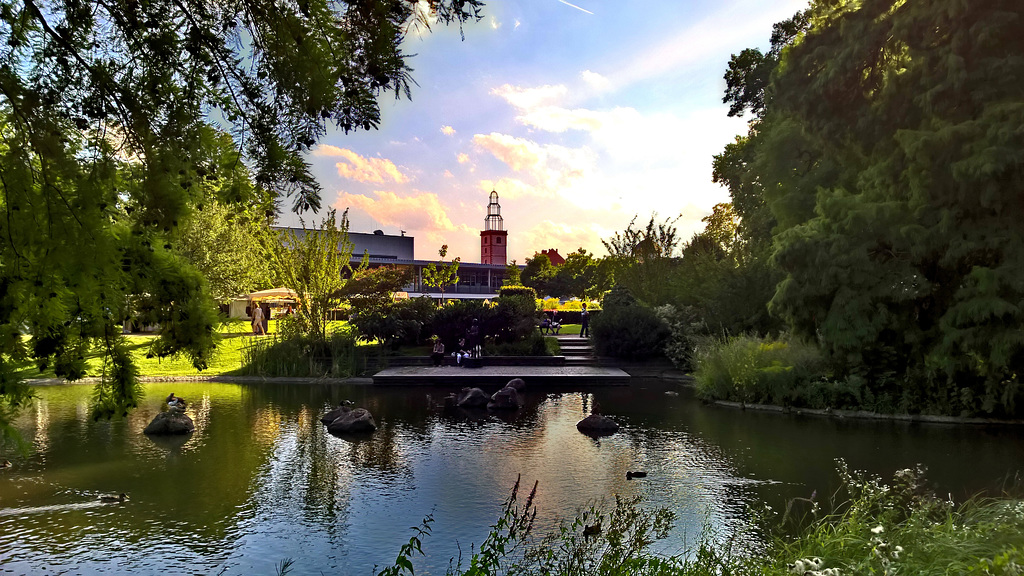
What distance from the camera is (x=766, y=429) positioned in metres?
12.2

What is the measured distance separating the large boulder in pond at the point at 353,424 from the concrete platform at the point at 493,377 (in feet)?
19.1

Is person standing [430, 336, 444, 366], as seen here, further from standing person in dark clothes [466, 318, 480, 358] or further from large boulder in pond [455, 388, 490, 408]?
large boulder in pond [455, 388, 490, 408]

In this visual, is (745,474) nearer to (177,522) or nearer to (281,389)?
(177,522)

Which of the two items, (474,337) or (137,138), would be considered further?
(474,337)

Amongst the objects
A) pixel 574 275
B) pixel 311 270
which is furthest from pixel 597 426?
pixel 574 275

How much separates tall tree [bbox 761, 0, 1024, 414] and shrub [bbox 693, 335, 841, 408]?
0.79 metres

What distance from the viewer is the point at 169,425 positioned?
11516mm

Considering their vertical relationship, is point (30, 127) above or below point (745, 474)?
above

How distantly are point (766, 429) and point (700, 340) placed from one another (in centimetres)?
717

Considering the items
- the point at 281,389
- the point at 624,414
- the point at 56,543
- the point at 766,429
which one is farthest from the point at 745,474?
the point at 281,389

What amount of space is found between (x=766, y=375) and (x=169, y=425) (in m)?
11.5

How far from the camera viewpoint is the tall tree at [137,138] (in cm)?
368

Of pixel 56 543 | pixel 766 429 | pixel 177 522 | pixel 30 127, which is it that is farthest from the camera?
pixel 766 429

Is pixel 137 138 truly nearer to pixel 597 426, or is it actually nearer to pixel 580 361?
pixel 597 426
